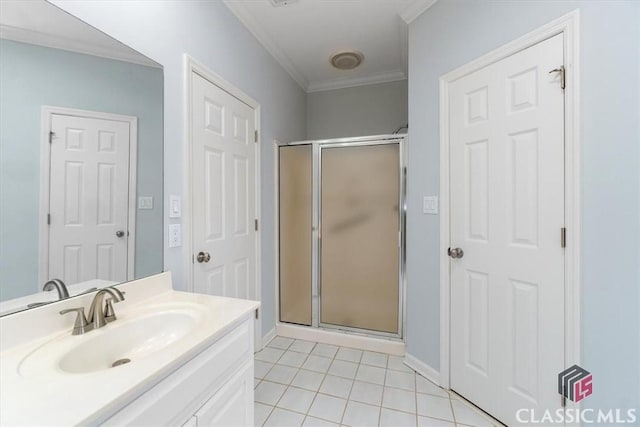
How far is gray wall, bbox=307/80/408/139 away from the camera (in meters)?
3.11

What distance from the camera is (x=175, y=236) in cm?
146

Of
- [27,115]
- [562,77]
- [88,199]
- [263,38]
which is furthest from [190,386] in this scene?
[263,38]

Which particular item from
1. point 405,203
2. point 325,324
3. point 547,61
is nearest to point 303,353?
point 325,324

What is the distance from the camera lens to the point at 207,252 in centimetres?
169

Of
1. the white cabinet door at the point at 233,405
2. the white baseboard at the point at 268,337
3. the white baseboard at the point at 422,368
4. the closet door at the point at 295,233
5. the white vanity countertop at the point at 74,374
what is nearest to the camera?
the white vanity countertop at the point at 74,374

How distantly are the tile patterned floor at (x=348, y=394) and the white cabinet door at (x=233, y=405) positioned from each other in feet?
1.66

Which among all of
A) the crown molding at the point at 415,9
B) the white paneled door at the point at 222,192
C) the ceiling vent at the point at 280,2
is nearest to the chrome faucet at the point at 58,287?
the white paneled door at the point at 222,192

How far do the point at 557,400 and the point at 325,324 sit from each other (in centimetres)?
→ 162

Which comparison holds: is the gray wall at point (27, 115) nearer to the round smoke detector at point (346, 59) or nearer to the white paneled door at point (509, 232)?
the white paneled door at point (509, 232)

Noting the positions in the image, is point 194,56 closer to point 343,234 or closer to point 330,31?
point 330,31

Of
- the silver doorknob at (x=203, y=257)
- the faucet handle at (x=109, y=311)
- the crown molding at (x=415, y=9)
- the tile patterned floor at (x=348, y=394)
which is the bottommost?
the tile patterned floor at (x=348, y=394)

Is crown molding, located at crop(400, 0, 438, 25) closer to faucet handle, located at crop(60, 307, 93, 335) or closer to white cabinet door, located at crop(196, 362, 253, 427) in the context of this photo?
white cabinet door, located at crop(196, 362, 253, 427)

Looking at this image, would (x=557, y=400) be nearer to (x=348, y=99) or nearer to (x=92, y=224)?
(x=92, y=224)

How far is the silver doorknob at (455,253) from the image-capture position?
168 cm
